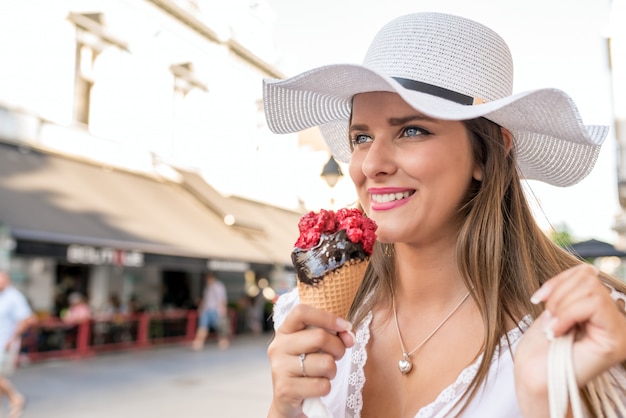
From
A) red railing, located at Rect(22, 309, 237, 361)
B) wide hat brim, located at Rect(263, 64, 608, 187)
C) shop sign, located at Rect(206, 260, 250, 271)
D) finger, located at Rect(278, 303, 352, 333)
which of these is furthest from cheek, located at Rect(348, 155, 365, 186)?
red railing, located at Rect(22, 309, 237, 361)

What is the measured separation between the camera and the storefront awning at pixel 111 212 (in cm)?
983

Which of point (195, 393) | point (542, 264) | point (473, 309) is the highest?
point (542, 264)

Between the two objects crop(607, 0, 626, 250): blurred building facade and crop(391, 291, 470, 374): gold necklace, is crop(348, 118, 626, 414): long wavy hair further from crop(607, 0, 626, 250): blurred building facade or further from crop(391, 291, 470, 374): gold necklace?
crop(607, 0, 626, 250): blurred building facade

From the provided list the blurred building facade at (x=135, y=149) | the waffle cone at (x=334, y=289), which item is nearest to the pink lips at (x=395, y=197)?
the waffle cone at (x=334, y=289)

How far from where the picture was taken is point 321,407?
4.53 feet

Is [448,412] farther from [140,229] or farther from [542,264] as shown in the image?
[140,229]

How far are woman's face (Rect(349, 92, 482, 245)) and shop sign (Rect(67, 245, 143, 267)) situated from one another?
9.01 meters

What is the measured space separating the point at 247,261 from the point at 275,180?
5363 mm

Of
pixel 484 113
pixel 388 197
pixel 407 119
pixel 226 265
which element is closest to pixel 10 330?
pixel 226 265

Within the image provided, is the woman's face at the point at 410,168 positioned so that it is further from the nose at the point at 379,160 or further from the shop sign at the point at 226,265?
the shop sign at the point at 226,265

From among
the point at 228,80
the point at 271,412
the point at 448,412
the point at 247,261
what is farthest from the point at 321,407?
the point at 228,80

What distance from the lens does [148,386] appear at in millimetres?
9516

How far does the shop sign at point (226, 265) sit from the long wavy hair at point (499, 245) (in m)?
11.4

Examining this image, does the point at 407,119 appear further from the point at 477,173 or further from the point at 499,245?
the point at 499,245
